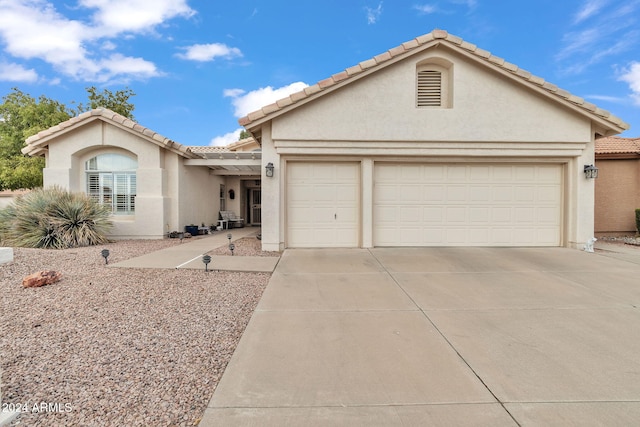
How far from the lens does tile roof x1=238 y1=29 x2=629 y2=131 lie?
8.47 meters

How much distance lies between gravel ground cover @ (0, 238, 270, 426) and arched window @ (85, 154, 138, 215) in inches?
230

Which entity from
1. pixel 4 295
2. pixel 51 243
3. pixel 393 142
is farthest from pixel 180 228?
pixel 393 142

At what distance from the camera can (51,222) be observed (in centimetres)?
932

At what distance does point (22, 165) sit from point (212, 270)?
2702 cm

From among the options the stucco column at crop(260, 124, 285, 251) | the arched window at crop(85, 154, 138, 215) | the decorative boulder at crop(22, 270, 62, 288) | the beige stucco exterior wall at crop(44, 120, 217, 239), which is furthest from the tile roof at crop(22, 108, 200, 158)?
the decorative boulder at crop(22, 270, 62, 288)

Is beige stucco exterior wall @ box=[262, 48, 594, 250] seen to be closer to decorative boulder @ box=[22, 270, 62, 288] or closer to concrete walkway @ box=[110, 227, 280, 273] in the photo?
concrete walkway @ box=[110, 227, 280, 273]

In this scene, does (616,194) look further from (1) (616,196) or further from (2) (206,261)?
(2) (206,261)

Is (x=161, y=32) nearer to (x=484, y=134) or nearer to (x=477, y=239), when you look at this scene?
(x=484, y=134)

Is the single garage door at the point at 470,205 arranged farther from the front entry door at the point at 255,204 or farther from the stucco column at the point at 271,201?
the front entry door at the point at 255,204

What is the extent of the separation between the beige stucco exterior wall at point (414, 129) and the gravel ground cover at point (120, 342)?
3920mm

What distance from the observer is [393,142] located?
8.99 meters

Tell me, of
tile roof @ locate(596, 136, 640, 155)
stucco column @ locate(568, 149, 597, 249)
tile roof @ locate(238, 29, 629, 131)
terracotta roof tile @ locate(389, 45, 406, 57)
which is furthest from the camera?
tile roof @ locate(596, 136, 640, 155)

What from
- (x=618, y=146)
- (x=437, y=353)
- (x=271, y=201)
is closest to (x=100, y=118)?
(x=271, y=201)

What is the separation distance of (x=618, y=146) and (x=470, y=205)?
8.36 metres
